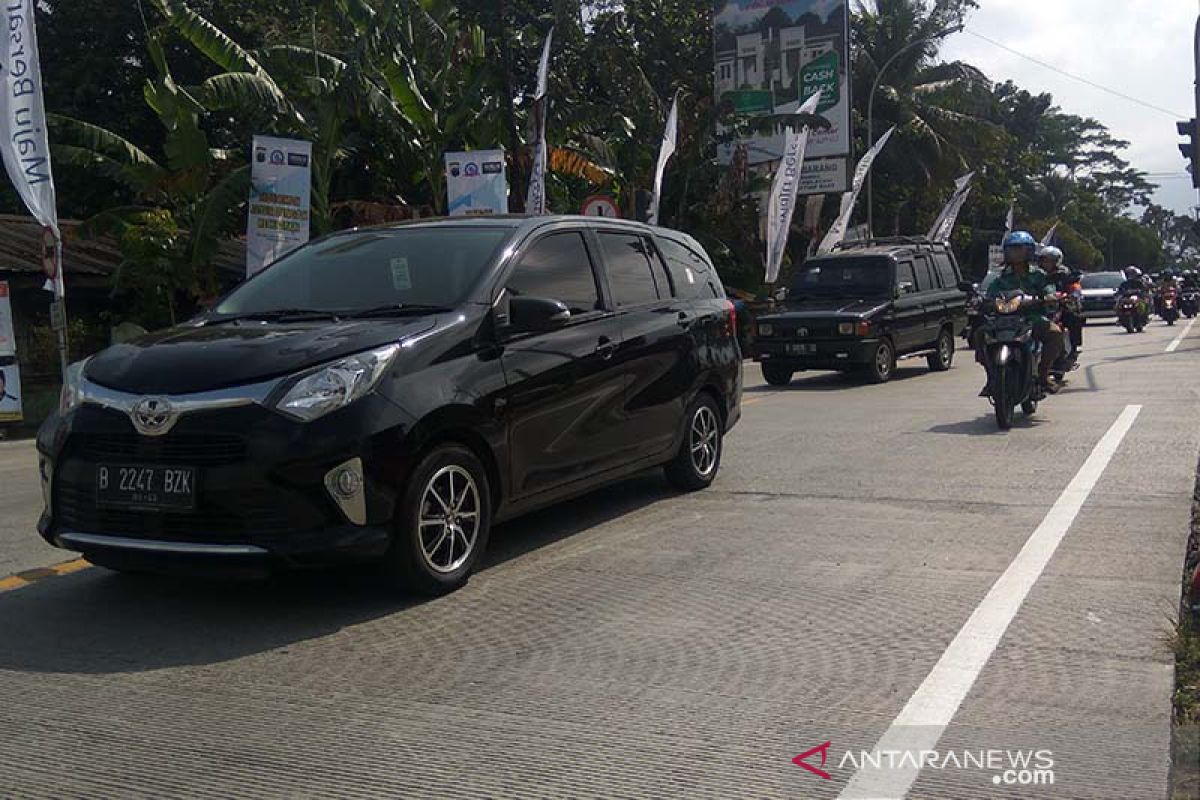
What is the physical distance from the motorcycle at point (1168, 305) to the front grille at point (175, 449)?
1228 inches

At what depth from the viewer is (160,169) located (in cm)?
1908

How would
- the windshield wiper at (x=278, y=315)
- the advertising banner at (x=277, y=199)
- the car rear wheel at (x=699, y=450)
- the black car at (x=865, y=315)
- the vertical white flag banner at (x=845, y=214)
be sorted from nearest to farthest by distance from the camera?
1. the windshield wiper at (x=278, y=315)
2. the car rear wheel at (x=699, y=450)
3. the black car at (x=865, y=315)
4. the advertising banner at (x=277, y=199)
5. the vertical white flag banner at (x=845, y=214)

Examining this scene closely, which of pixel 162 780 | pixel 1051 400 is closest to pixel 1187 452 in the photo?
A: pixel 1051 400

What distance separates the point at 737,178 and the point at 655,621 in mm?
22915

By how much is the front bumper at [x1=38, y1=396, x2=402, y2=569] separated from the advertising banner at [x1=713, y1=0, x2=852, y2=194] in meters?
28.2

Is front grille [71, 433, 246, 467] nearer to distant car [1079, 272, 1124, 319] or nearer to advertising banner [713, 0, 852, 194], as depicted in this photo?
advertising banner [713, 0, 852, 194]

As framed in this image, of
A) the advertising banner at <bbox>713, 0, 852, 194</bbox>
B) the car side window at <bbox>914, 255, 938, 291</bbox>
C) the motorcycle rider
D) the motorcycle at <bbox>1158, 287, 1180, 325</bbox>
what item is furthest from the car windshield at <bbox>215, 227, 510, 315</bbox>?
the motorcycle at <bbox>1158, 287, 1180, 325</bbox>

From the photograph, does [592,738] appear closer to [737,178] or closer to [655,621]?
[655,621]

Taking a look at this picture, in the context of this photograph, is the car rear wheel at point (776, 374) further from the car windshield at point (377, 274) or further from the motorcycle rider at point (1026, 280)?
the car windshield at point (377, 274)

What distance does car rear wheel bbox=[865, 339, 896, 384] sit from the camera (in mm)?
16641

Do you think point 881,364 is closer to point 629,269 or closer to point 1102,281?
point 629,269

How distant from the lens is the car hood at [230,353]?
5.27 meters

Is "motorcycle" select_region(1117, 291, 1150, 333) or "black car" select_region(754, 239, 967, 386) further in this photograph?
"motorcycle" select_region(1117, 291, 1150, 333)

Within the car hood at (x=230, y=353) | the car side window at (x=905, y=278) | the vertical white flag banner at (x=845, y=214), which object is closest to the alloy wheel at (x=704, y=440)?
the car hood at (x=230, y=353)
